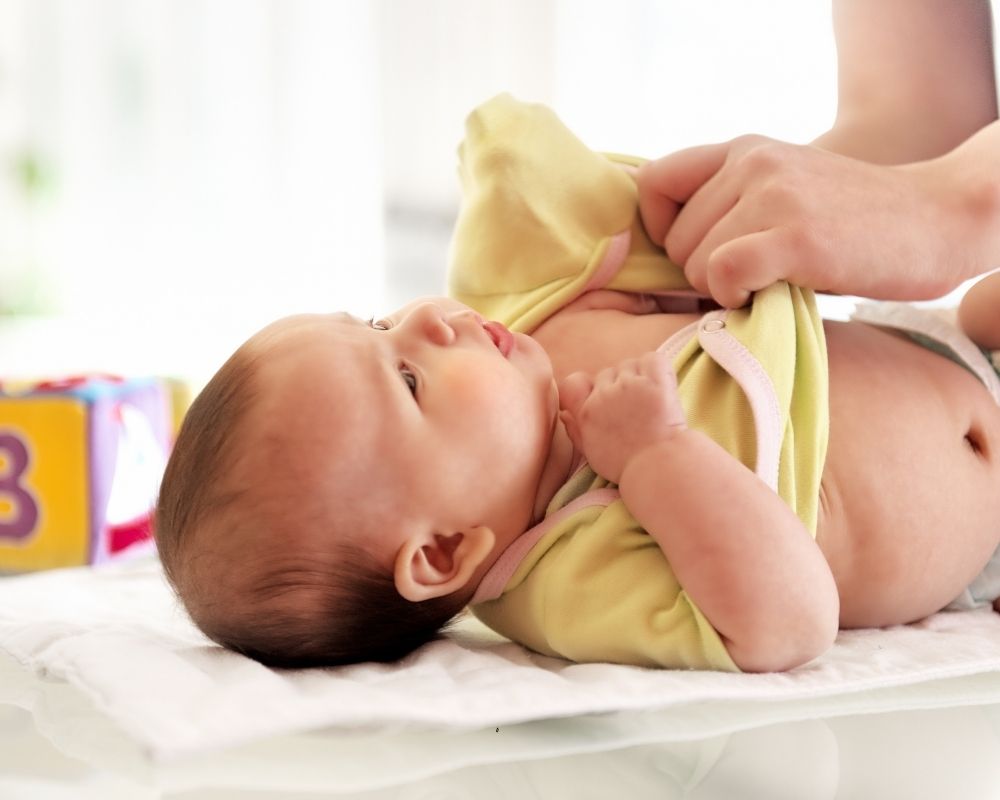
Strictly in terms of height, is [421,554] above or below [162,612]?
above

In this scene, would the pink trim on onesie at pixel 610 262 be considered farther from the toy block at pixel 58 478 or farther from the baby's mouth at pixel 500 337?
the toy block at pixel 58 478

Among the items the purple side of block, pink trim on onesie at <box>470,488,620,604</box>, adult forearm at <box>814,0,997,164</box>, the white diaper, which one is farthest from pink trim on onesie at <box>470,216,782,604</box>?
the purple side of block

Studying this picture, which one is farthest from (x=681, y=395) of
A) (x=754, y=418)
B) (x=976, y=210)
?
(x=976, y=210)

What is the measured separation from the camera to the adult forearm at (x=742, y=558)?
0.72m

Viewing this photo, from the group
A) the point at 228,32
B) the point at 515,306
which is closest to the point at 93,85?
Answer: the point at 228,32

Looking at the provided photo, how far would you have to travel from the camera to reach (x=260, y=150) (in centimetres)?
222

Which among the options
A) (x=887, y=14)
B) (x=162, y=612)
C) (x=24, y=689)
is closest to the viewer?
(x=24, y=689)

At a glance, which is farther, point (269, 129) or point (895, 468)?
point (269, 129)

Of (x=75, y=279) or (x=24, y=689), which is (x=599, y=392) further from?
(x=75, y=279)

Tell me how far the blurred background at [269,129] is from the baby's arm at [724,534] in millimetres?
1401

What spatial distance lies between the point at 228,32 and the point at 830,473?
169 centimetres

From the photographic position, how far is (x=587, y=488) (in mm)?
864

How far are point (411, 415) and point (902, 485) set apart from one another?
39 cm

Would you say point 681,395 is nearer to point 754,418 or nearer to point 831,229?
point 754,418
